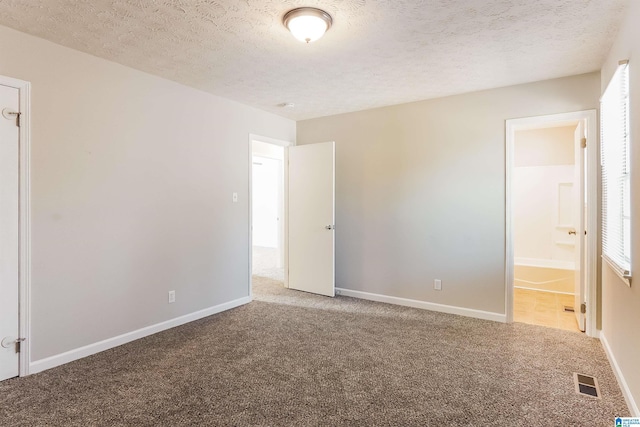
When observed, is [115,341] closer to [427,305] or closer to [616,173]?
[427,305]

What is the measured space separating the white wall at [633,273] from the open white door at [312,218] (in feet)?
9.40

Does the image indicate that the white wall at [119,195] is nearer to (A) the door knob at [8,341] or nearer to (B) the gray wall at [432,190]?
(A) the door knob at [8,341]

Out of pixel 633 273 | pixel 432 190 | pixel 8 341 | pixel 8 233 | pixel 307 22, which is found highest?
pixel 307 22

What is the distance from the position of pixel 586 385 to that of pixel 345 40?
297cm

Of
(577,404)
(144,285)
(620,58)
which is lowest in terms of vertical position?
(577,404)

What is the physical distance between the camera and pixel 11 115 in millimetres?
2365

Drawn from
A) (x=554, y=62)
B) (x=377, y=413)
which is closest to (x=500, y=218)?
(x=554, y=62)

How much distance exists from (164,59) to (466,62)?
257 centimetres

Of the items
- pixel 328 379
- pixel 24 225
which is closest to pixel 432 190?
pixel 328 379

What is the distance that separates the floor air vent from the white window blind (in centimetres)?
79

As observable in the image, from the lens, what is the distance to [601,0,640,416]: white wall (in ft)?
6.29

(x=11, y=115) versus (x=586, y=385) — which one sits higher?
(x=11, y=115)

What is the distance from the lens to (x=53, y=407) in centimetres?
207

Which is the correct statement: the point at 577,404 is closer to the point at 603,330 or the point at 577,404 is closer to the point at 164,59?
the point at 603,330
